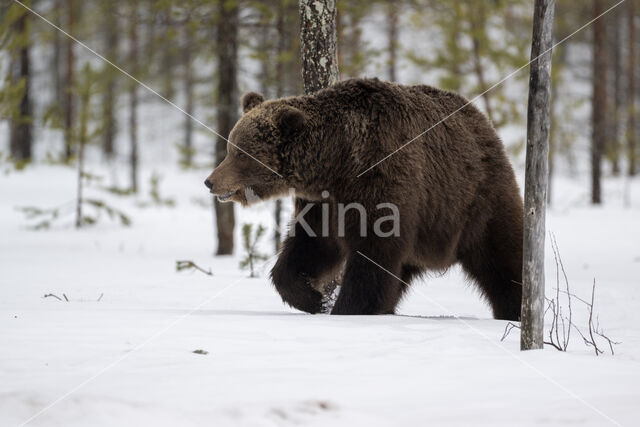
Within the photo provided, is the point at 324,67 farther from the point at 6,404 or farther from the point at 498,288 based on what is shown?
the point at 6,404

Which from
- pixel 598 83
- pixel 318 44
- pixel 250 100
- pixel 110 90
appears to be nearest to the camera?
pixel 250 100

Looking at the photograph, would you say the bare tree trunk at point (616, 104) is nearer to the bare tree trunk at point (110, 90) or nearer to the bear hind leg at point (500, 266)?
the bare tree trunk at point (110, 90)

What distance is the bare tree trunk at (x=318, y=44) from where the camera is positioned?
19.3 ft

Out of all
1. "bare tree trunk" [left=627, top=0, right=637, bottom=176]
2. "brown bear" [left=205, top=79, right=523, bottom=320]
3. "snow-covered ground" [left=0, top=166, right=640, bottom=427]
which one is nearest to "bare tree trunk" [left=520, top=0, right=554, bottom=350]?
"snow-covered ground" [left=0, top=166, right=640, bottom=427]

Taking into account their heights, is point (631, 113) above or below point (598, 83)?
below

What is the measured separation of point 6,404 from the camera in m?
2.51

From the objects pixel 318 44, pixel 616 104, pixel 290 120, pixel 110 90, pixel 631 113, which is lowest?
pixel 290 120

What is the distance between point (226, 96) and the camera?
32.1 feet

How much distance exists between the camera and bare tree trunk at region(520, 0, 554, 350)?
339cm

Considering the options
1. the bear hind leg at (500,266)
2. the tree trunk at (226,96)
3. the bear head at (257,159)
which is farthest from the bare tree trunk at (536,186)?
the tree trunk at (226,96)

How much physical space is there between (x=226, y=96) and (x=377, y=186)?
5.91m

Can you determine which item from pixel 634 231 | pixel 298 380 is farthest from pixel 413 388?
pixel 634 231

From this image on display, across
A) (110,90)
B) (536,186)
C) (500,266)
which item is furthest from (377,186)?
(110,90)

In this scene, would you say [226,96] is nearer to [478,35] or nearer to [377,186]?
[377,186]
